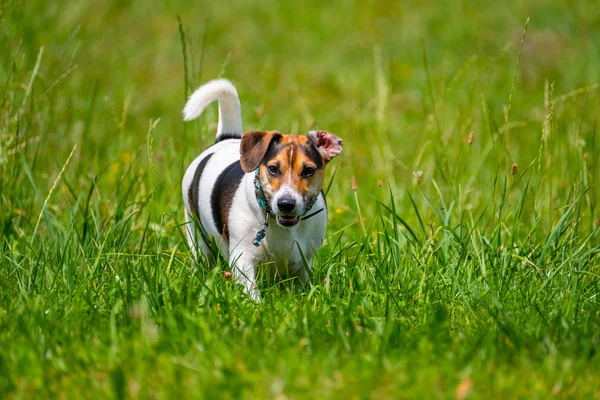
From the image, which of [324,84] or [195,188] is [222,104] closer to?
[195,188]

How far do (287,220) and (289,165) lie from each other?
25 cm

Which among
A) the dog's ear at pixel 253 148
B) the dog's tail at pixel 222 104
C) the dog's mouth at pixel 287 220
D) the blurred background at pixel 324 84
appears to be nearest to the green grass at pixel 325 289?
the blurred background at pixel 324 84

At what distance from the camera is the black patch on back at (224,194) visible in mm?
4320

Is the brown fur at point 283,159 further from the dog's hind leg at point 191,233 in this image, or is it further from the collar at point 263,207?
the dog's hind leg at point 191,233

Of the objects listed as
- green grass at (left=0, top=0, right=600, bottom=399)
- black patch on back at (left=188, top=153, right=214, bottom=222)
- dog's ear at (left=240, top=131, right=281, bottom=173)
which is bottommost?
green grass at (left=0, top=0, right=600, bottom=399)

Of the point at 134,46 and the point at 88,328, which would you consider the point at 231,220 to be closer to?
the point at 88,328

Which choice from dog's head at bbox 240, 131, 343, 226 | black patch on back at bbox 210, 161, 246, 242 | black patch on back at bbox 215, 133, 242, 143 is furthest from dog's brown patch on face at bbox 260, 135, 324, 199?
black patch on back at bbox 215, 133, 242, 143

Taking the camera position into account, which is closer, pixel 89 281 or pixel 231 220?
pixel 89 281

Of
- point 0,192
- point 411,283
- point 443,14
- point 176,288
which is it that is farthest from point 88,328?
point 443,14

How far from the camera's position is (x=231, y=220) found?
4223 millimetres

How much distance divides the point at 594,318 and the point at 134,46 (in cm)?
809

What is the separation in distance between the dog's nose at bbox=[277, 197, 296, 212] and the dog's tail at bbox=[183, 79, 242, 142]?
2.74 ft

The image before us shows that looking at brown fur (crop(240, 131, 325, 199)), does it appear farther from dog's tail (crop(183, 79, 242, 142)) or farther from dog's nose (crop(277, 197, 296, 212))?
dog's tail (crop(183, 79, 242, 142))

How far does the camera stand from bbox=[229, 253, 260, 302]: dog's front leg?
3900mm
